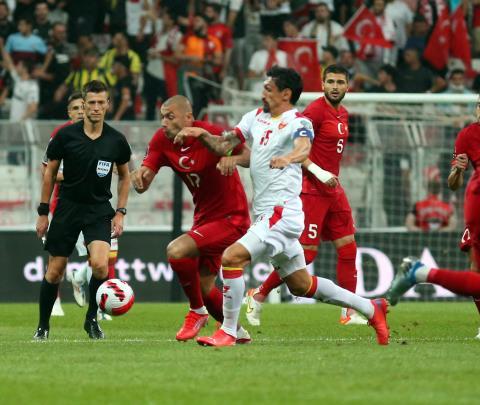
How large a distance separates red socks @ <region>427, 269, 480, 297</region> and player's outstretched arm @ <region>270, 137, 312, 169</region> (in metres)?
1.32

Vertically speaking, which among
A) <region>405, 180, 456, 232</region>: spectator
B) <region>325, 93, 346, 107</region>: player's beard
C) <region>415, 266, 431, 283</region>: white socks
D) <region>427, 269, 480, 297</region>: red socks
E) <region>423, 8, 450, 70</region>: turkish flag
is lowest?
<region>405, 180, 456, 232</region>: spectator

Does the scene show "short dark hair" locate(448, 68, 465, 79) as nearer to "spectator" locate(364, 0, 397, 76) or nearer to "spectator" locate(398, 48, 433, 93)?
"spectator" locate(398, 48, 433, 93)

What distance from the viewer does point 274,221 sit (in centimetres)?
997

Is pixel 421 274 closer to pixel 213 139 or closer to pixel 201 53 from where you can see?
pixel 213 139

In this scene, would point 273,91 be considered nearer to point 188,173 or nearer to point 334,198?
point 188,173

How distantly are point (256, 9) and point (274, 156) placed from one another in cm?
1457

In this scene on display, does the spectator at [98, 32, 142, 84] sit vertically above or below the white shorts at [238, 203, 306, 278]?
above

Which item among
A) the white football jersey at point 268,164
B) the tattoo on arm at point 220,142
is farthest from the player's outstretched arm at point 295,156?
the tattoo on arm at point 220,142

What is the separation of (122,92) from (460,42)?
6.08 meters

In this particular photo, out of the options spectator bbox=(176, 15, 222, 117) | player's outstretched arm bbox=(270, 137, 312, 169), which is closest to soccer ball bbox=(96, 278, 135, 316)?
player's outstretched arm bbox=(270, 137, 312, 169)

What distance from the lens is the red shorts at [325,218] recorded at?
43.6ft

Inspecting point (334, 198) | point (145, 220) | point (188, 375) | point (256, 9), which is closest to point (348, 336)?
point (334, 198)

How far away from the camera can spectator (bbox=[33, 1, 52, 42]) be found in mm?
22656

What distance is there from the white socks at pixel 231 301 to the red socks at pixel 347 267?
377cm
